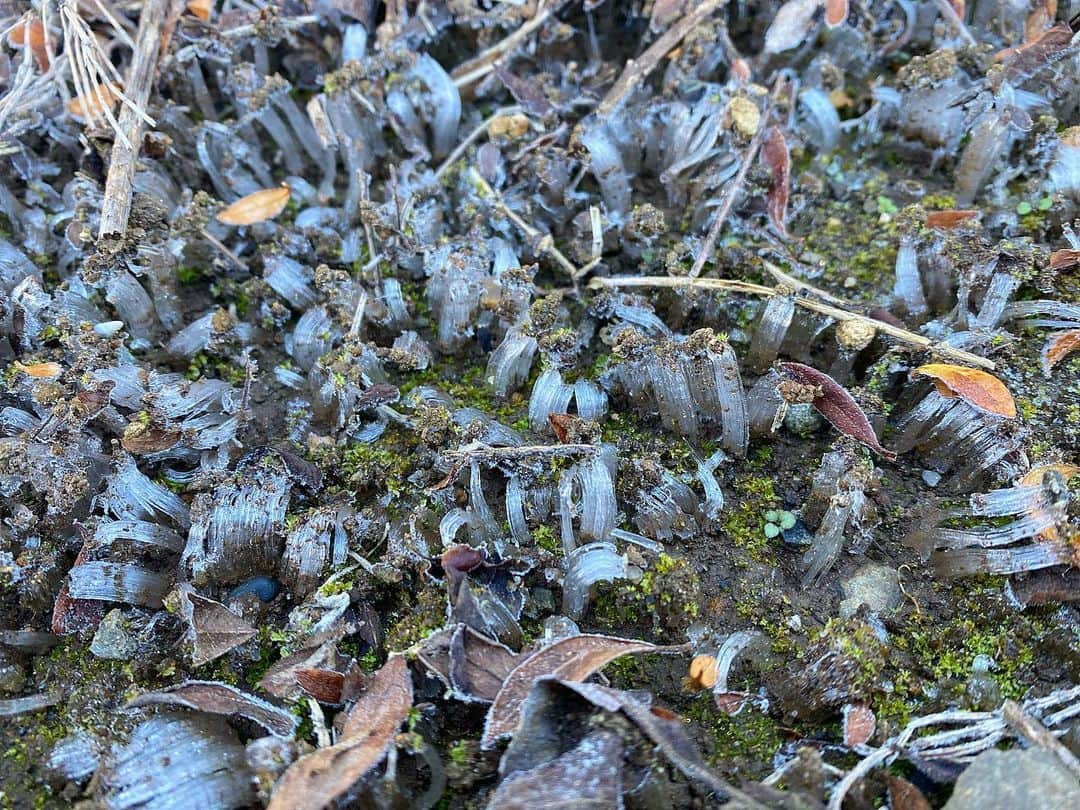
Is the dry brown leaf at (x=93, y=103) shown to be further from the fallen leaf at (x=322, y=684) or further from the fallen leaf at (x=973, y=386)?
the fallen leaf at (x=973, y=386)

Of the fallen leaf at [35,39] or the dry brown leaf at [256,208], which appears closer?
the dry brown leaf at [256,208]

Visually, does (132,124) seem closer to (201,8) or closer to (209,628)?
(201,8)

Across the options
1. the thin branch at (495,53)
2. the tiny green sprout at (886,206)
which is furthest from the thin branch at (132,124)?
the tiny green sprout at (886,206)

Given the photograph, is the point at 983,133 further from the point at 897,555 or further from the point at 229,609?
the point at 229,609

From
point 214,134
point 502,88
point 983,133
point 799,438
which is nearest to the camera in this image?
point 799,438

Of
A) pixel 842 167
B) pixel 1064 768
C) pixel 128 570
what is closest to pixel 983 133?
pixel 842 167

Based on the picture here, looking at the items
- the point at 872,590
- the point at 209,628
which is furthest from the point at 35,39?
the point at 872,590
